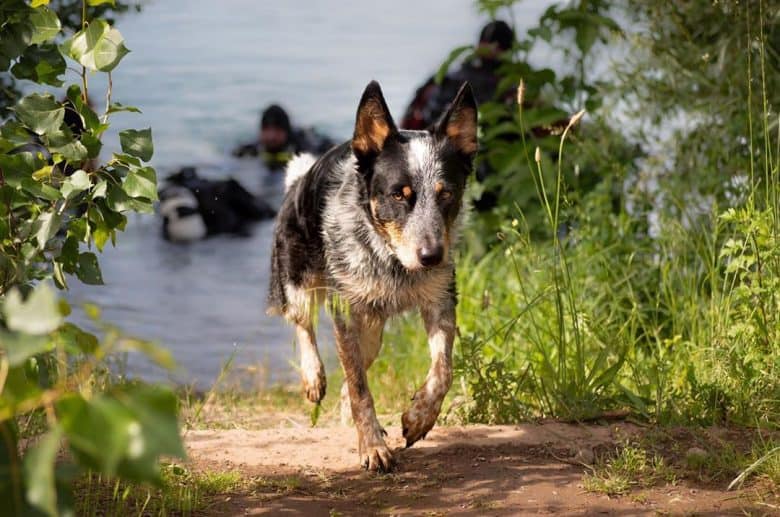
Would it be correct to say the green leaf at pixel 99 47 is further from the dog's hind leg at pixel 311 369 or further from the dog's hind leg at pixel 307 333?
the dog's hind leg at pixel 311 369

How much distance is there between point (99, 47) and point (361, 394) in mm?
1865

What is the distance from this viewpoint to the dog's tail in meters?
5.70

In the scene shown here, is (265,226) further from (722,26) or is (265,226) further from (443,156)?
(443,156)

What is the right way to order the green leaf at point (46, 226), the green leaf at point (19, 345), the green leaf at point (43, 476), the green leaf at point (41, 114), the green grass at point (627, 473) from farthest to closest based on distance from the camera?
the green grass at point (627, 473), the green leaf at point (41, 114), the green leaf at point (46, 226), the green leaf at point (19, 345), the green leaf at point (43, 476)

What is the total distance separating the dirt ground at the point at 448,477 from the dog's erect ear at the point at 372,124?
47.7 inches

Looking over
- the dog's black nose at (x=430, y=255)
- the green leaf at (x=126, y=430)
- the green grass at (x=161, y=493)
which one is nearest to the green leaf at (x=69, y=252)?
the green grass at (x=161, y=493)

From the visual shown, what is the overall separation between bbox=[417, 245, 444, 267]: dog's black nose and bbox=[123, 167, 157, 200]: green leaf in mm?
1256

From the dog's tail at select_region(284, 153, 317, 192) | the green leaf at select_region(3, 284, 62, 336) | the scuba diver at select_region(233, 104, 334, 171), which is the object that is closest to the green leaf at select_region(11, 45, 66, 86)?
the green leaf at select_region(3, 284, 62, 336)

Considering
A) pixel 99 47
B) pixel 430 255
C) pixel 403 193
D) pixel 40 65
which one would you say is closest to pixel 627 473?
pixel 430 255

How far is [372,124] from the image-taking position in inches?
174

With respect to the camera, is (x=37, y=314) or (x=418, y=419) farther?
(x=418, y=419)

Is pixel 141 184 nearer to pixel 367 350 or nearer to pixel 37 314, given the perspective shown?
pixel 37 314

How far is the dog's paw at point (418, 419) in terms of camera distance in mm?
4035

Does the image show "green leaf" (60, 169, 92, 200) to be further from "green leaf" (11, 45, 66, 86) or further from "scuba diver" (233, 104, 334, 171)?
"scuba diver" (233, 104, 334, 171)
